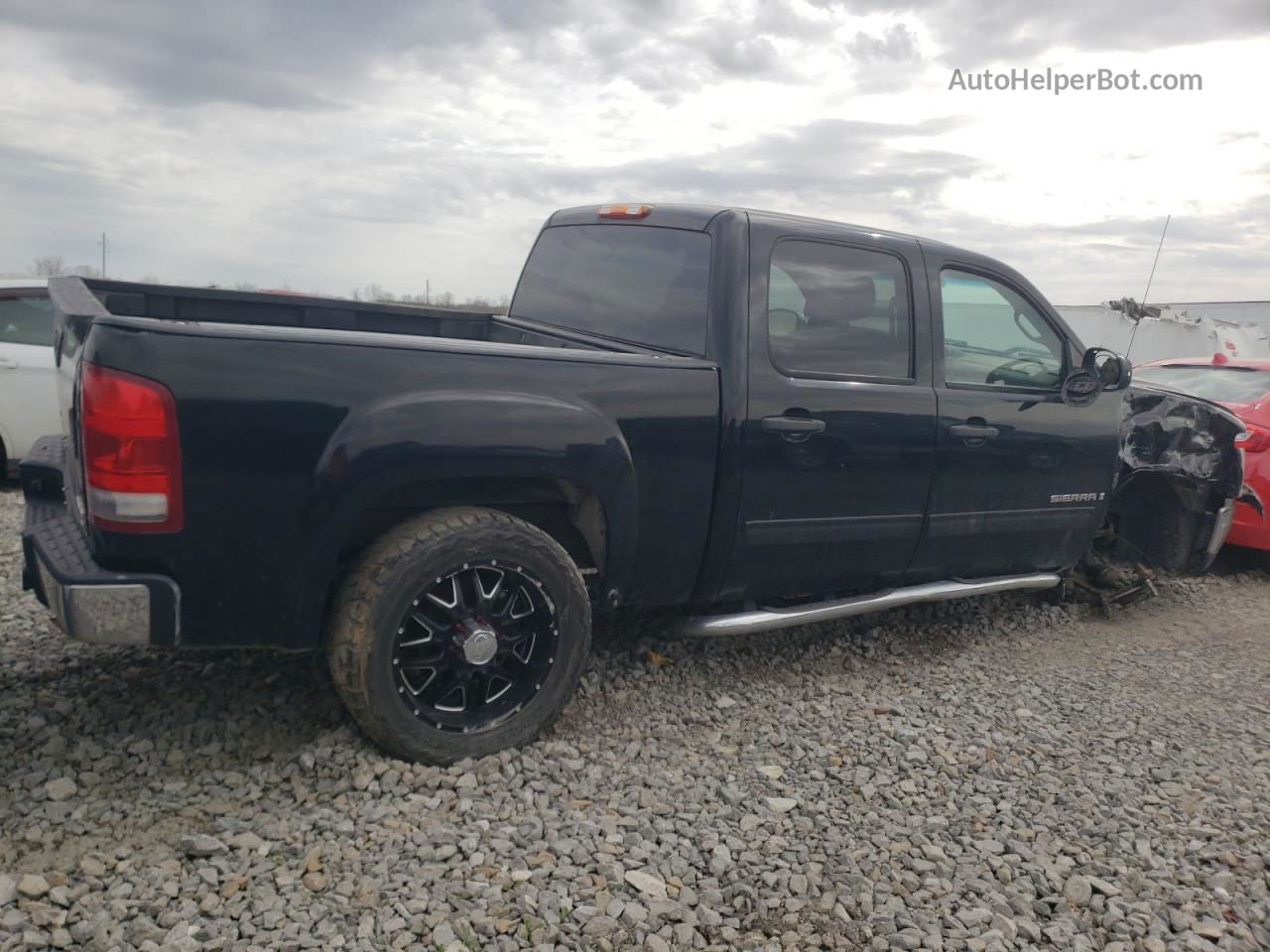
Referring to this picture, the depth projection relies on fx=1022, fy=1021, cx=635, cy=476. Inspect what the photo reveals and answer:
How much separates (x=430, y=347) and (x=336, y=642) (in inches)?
Result: 36.5

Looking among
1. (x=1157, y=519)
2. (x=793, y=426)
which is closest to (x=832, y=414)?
(x=793, y=426)

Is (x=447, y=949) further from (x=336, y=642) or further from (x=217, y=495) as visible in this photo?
(x=217, y=495)

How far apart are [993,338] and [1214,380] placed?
3.67m

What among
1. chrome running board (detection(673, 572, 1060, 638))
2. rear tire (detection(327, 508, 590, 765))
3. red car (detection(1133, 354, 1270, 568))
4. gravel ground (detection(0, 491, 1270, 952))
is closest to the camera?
gravel ground (detection(0, 491, 1270, 952))

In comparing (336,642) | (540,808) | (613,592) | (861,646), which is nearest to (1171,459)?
(861,646)

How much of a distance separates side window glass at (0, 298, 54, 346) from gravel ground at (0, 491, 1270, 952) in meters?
3.40

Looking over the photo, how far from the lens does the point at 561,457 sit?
326 cm

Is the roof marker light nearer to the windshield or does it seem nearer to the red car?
the red car

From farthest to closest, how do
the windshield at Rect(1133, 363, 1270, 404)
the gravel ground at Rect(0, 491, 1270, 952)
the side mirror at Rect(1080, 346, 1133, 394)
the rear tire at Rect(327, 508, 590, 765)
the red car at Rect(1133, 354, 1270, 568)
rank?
the windshield at Rect(1133, 363, 1270, 404) → the red car at Rect(1133, 354, 1270, 568) → the side mirror at Rect(1080, 346, 1133, 394) → the rear tire at Rect(327, 508, 590, 765) → the gravel ground at Rect(0, 491, 1270, 952)

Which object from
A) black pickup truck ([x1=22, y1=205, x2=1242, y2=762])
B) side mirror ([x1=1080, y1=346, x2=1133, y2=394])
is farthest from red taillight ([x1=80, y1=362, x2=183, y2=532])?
side mirror ([x1=1080, y1=346, x2=1133, y2=394])

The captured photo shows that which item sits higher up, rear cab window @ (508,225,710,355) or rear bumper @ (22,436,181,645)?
rear cab window @ (508,225,710,355)

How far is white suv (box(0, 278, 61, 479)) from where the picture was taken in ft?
22.9

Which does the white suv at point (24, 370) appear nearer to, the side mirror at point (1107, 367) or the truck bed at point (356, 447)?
the truck bed at point (356, 447)

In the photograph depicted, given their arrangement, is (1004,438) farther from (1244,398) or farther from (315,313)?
(1244,398)
